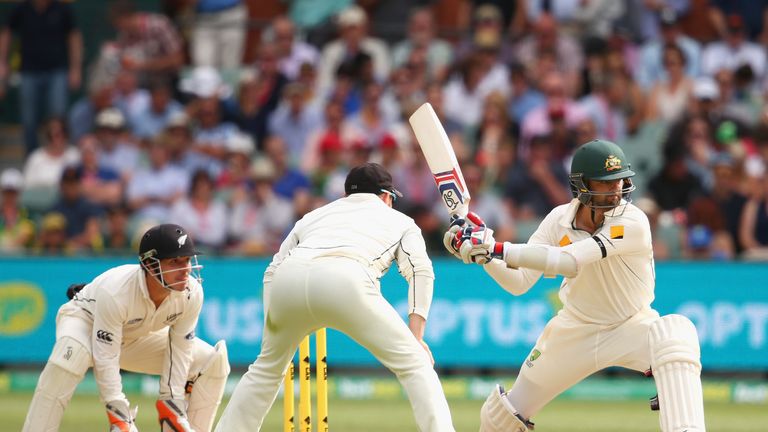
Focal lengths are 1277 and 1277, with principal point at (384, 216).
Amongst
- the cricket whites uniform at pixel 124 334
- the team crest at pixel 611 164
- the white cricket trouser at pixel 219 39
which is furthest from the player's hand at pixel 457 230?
the white cricket trouser at pixel 219 39

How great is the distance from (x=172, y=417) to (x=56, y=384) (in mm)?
563

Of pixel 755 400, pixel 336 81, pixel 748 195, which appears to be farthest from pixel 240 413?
pixel 336 81

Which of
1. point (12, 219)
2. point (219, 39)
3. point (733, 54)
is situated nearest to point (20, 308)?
point (12, 219)

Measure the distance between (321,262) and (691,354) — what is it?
1.65 m

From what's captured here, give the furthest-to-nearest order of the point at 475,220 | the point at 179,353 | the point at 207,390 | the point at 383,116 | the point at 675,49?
the point at 383,116 < the point at 675,49 < the point at 207,390 < the point at 179,353 < the point at 475,220

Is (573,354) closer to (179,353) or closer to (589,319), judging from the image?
(589,319)

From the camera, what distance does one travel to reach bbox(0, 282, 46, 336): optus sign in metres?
10.1

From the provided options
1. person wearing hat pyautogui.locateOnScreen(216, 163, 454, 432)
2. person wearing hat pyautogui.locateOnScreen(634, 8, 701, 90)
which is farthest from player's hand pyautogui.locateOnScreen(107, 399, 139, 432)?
person wearing hat pyautogui.locateOnScreen(634, 8, 701, 90)

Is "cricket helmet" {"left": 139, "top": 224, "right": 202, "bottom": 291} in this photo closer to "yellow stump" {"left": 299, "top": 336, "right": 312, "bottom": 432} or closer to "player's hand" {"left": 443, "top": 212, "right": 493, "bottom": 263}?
"yellow stump" {"left": 299, "top": 336, "right": 312, "bottom": 432}

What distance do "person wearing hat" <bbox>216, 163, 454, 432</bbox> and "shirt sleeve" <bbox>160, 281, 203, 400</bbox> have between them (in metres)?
0.58

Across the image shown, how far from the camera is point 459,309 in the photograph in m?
9.96

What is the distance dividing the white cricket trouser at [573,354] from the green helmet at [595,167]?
0.58 m

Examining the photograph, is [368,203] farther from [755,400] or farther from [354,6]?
[354,6]

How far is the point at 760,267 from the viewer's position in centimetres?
971
